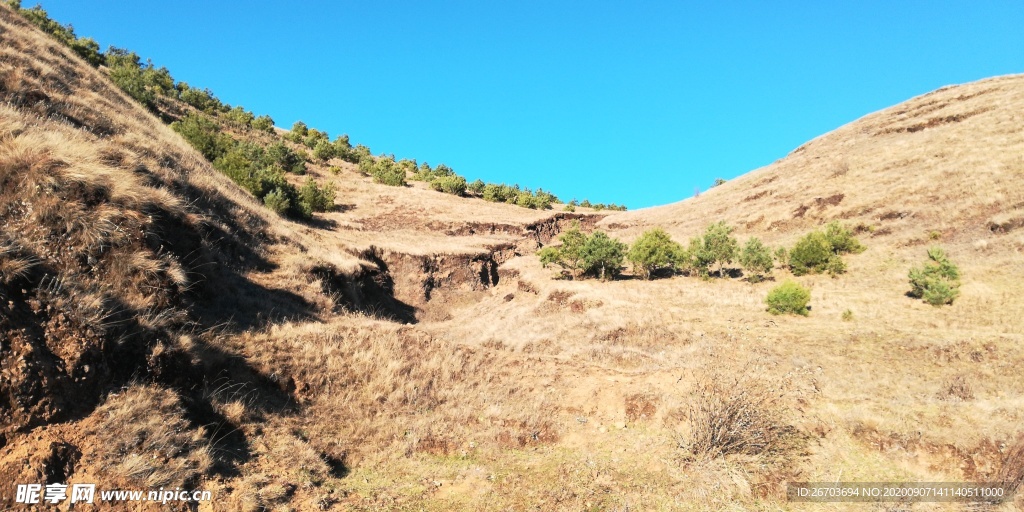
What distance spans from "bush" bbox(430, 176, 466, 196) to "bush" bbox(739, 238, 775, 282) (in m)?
29.7

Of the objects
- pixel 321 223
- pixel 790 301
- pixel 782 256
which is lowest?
pixel 790 301

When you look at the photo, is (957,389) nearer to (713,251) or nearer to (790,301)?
(790,301)

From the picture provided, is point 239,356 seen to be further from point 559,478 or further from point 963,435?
point 963,435

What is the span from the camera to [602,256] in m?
27.3

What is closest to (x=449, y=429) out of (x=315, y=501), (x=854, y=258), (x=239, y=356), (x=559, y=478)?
(x=559, y=478)

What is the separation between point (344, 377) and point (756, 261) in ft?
81.5

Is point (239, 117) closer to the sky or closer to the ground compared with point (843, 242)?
closer to the sky

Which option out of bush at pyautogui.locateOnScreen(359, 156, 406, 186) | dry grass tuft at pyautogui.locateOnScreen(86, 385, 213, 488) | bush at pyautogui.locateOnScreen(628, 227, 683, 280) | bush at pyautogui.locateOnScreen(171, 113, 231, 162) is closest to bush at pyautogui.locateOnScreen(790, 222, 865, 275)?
bush at pyautogui.locateOnScreen(628, 227, 683, 280)

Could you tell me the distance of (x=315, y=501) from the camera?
5.10m

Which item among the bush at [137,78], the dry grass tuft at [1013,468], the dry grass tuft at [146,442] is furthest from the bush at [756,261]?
the bush at [137,78]

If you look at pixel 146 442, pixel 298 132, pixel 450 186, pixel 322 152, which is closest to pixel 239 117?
pixel 298 132

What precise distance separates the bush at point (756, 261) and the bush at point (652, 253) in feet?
12.6

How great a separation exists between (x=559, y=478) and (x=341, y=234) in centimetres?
2319

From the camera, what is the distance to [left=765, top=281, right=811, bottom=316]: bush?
63.0 feet
